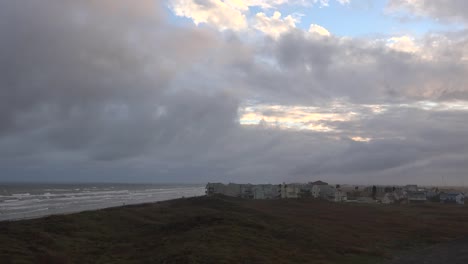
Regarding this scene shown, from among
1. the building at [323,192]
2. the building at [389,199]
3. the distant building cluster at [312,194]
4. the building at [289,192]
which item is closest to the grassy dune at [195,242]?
the distant building cluster at [312,194]

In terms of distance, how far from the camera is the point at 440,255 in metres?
23.5

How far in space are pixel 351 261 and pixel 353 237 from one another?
9.54 meters

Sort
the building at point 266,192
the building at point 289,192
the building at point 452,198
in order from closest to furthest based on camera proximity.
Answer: the building at point 266,192, the building at point 289,192, the building at point 452,198

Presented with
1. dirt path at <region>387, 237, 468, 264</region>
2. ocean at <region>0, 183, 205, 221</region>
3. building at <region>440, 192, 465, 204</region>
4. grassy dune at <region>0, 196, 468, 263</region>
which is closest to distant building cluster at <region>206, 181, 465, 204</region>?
building at <region>440, 192, 465, 204</region>

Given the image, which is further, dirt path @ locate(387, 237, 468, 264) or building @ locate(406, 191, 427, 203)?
building @ locate(406, 191, 427, 203)

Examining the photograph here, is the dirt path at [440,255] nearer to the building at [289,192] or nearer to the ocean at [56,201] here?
the ocean at [56,201]

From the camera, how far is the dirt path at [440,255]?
851 inches

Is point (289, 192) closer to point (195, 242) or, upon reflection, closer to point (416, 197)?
point (416, 197)

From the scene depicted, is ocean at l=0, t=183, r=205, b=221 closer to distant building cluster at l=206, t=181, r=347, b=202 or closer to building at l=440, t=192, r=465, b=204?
distant building cluster at l=206, t=181, r=347, b=202

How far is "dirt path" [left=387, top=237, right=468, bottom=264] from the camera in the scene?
21.6 m

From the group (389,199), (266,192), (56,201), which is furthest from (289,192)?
(56,201)

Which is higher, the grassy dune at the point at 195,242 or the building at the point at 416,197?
the grassy dune at the point at 195,242

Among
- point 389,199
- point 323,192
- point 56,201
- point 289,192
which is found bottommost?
point 389,199

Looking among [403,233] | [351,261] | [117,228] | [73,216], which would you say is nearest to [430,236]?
[403,233]
